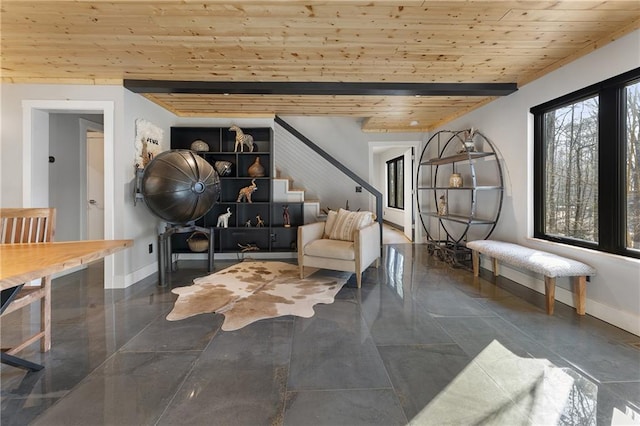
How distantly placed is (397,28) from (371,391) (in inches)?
102

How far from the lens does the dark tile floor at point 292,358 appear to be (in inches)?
60.6

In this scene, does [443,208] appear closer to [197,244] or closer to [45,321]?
[197,244]

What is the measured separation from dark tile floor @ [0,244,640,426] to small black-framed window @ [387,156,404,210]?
5805 mm

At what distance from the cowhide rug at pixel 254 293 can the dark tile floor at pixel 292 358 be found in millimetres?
139

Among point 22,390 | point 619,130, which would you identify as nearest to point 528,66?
point 619,130

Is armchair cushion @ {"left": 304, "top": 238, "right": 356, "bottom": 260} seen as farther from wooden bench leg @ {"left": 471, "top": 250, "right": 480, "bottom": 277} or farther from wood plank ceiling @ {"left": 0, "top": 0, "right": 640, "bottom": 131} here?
wood plank ceiling @ {"left": 0, "top": 0, "right": 640, "bottom": 131}

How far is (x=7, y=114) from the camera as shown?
141 inches

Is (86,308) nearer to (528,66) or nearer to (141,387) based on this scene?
(141,387)

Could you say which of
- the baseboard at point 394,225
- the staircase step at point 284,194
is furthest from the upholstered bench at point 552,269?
the baseboard at point 394,225

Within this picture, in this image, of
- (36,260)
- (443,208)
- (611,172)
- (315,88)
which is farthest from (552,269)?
(36,260)

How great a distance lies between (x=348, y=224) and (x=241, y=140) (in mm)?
2231

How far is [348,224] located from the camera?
4.01m

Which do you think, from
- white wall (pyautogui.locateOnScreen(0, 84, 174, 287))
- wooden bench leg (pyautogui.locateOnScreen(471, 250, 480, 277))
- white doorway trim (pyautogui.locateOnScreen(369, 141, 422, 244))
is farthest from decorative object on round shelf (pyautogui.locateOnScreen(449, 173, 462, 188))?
white wall (pyautogui.locateOnScreen(0, 84, 174, 287))

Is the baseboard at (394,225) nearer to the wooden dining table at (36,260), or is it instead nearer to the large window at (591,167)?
the large window at (591,167)
